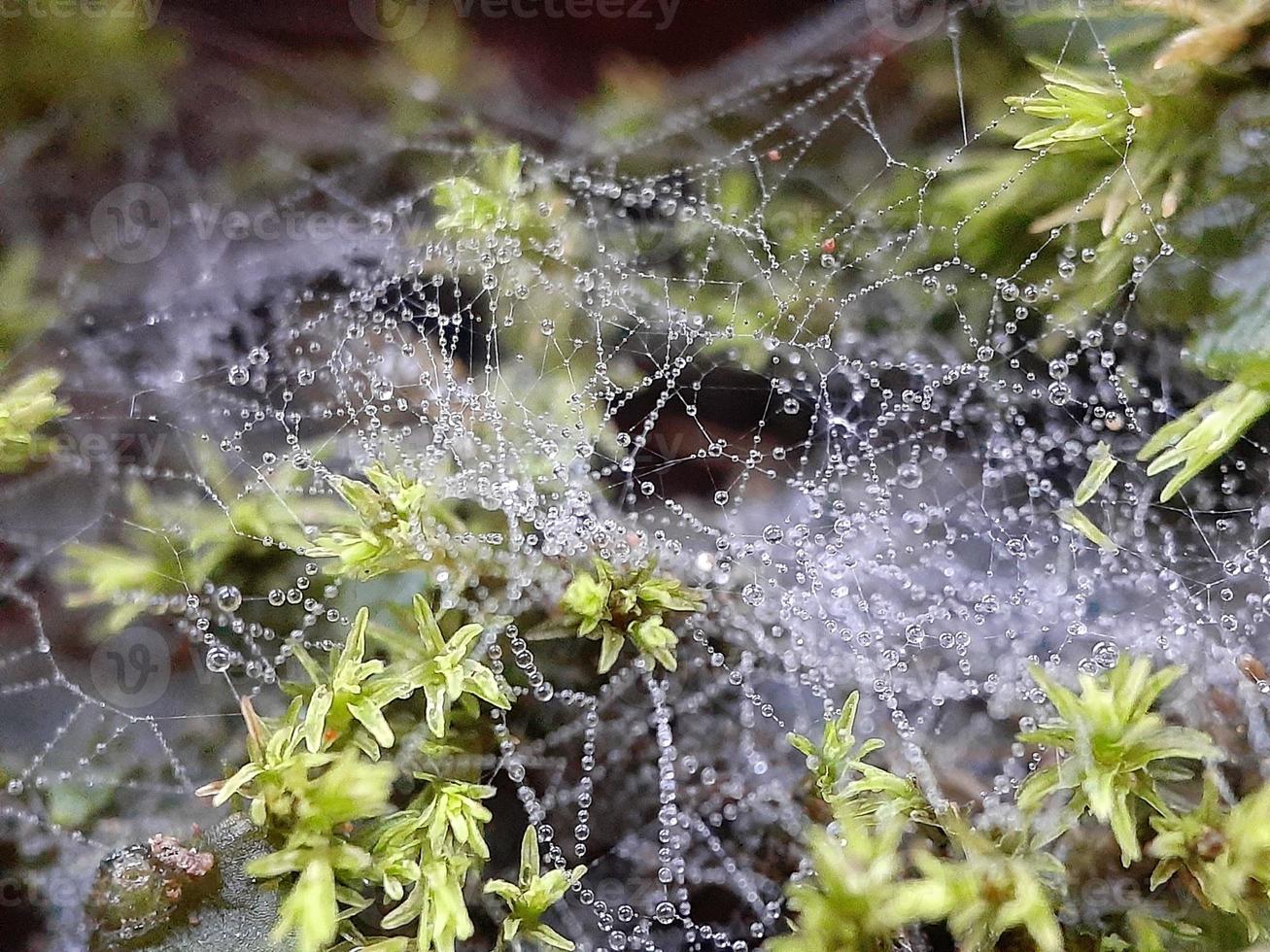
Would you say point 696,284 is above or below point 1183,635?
above

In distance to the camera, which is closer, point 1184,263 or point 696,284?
point 1184,263

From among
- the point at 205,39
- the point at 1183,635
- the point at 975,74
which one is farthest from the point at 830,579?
the point at 205,39

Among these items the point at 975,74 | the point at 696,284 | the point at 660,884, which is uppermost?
the point at 975,74

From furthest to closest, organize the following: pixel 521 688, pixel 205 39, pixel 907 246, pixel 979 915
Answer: pixel 205 39, pixel 907 246, pixel 521 688, pixel 979 915

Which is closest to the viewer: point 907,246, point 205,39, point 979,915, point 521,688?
point 979,915

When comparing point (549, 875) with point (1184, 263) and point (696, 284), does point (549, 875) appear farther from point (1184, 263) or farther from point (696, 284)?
point (1184, 263)

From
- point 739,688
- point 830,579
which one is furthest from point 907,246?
point 739,688

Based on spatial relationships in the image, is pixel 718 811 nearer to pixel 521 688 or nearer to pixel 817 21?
pixel 521 688
